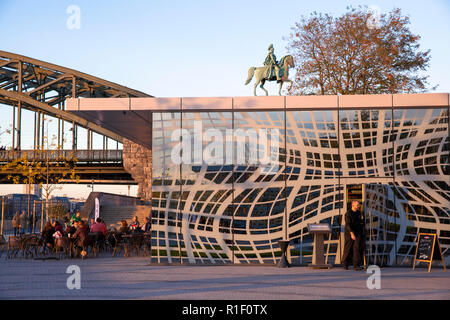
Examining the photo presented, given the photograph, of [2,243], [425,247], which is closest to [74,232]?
[2,243]

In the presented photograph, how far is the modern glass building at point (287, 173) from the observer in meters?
13.2

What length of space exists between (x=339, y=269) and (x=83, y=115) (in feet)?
24.7

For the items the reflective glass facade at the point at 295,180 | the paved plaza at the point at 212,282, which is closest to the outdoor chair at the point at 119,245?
the paved plaza at the point at 212,282

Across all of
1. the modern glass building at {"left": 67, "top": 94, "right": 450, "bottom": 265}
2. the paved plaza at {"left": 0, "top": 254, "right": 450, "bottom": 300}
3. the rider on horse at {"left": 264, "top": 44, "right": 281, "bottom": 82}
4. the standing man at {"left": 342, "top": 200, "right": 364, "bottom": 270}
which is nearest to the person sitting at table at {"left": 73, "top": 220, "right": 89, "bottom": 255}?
the paved plaza at {"left": 0, "top": 254, "right": 450, "bottom": 300}

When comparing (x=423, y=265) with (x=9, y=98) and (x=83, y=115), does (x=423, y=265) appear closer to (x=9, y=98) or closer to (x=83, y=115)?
(x=83, y=115)

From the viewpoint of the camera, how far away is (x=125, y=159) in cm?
3484

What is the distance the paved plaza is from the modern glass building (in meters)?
0.72

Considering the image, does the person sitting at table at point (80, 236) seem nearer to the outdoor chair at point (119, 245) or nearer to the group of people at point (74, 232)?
the group of people at point (74, 232)

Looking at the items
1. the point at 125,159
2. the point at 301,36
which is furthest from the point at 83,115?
the point at 125,159

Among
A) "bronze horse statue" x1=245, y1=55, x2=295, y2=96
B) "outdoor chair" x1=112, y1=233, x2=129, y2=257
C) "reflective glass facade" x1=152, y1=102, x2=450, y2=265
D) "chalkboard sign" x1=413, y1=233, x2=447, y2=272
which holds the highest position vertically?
"bronze horse statue" x1=245, y1=55, x2=295, y2=96

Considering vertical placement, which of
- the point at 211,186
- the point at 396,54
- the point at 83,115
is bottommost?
the point at 211,186

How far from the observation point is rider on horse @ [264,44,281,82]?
587 inches

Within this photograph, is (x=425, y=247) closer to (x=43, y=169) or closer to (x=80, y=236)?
(x=80, y=236)

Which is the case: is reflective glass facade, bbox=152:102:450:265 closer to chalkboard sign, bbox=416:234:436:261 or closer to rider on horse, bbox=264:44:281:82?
chalkboard sign, bbox=416:234:436:261
